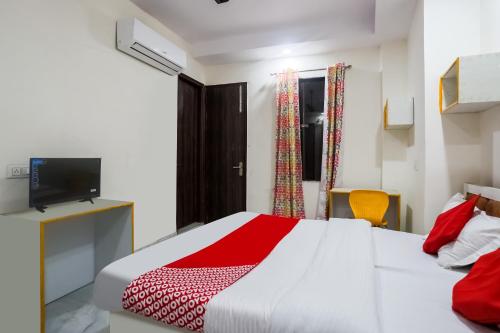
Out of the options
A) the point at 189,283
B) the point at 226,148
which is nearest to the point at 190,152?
the point at 226,148

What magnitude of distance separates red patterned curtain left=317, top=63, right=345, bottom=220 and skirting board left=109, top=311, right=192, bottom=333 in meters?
2.94

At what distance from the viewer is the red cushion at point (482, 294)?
86 cm

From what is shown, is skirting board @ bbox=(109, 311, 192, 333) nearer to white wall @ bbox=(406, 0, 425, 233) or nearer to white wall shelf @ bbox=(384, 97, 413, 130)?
white wall @ bbox=(406, 0, 425, 233)

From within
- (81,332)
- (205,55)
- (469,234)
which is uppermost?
(205,55)

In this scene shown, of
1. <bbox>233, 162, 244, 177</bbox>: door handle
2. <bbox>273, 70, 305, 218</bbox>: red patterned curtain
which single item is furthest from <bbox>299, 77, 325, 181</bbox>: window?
<bbox>233, 162, 244, 177</bbox>: door handle

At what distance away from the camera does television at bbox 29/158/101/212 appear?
72.2 inches

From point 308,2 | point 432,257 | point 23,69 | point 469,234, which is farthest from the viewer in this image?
point 308,2

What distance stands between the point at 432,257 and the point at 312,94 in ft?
Result: 9.50

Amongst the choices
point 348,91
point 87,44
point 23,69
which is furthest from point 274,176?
point 23,69

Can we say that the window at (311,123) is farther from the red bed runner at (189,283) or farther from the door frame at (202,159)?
the red bed runner at (189,283)

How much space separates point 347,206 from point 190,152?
248 cm

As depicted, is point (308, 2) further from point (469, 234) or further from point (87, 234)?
point (87, 234)

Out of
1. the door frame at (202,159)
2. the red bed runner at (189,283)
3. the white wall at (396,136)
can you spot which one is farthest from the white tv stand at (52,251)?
the white wall at (396,136)

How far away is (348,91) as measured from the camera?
372 centimetres
